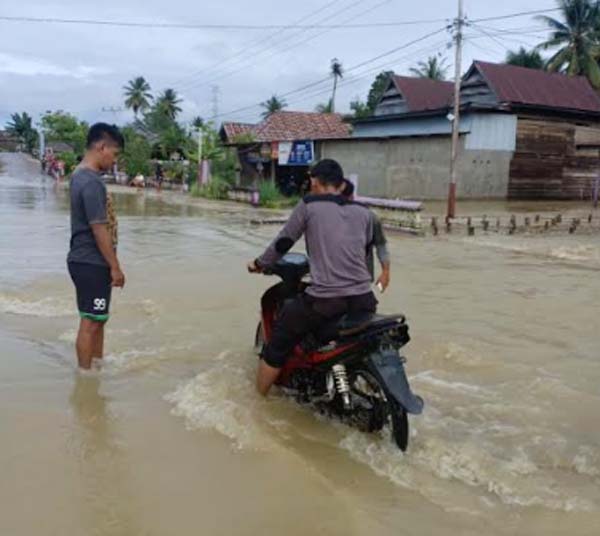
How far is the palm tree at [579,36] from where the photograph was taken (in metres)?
42.5

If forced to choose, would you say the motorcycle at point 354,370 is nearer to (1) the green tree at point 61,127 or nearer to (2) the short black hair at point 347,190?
(2) the short black hair at point 347,190

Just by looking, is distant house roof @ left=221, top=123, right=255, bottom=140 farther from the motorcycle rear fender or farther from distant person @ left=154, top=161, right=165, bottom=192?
the motorcycle rear fender

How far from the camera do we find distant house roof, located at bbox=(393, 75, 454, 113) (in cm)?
3581

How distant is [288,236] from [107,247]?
130cm

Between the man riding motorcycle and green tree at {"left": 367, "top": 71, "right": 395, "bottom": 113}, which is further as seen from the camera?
green tree at {"left": 367, "top": 71, "right": 395, "bottom": 113}

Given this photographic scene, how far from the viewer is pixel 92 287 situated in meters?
4.81

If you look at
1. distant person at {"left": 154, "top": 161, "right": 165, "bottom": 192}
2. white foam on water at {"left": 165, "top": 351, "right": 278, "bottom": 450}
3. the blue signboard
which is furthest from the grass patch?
white foam on water at {"left": 165, "top": 351, "right": 278, "bottom": 450}

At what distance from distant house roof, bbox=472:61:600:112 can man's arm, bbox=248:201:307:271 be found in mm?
27206

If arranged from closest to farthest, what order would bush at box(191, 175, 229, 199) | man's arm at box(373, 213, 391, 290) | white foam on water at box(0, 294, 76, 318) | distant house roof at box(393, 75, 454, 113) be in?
man's arm at box(373, 213, 391, 290)
white foam on water at box(0, 294, 76, 318)
bush at box(191, 175, 229, 199)
distant house roof at box(393, 75, 454, 113)

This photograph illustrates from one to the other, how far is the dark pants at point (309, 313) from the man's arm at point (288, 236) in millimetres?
351

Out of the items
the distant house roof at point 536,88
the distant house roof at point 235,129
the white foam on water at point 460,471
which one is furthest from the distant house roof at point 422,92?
the white foam on water at point 460,471

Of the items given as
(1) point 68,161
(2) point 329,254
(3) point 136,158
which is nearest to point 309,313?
(2) point 329,254

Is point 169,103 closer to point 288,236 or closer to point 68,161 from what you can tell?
point 68,161

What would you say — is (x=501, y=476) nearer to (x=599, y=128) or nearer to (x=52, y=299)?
(x=52, y=299)
